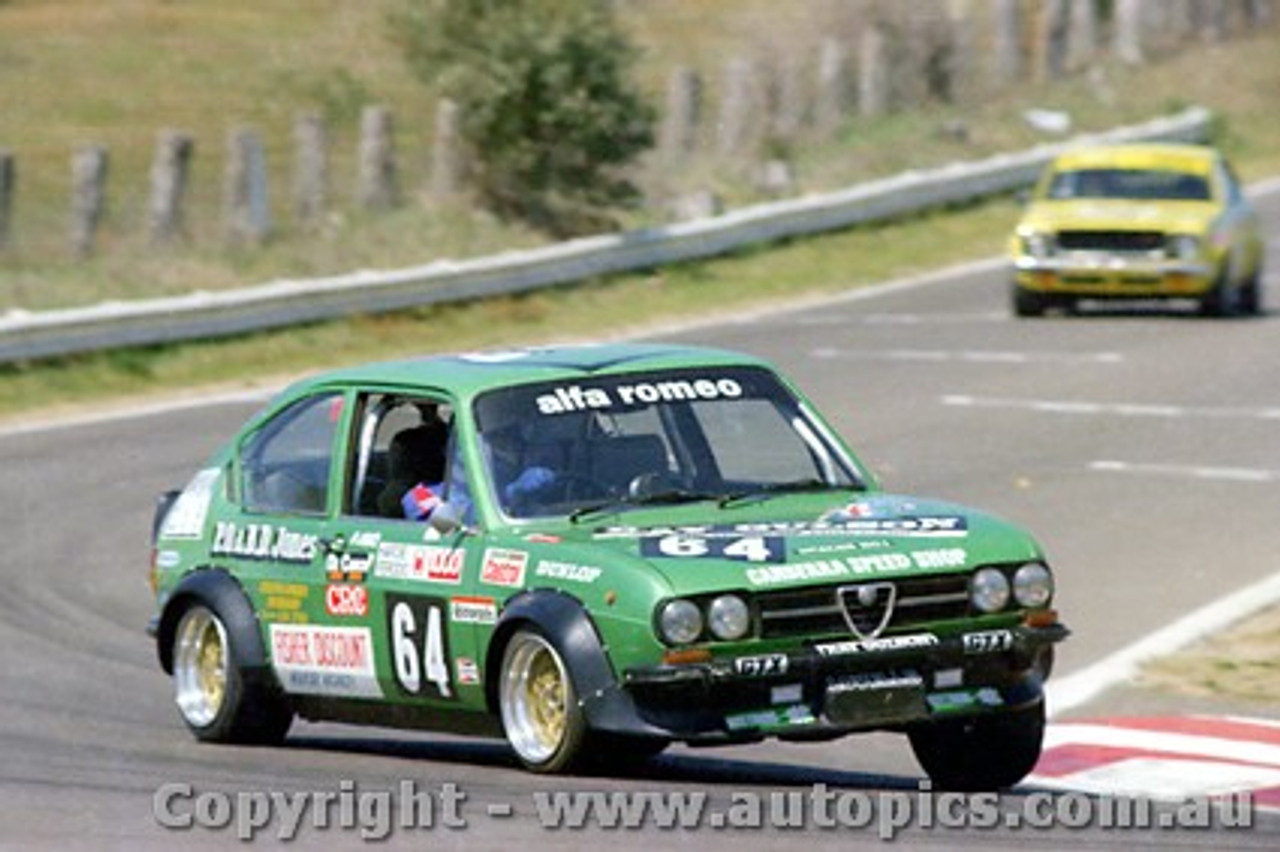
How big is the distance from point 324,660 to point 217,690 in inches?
28.1

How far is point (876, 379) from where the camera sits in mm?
24719

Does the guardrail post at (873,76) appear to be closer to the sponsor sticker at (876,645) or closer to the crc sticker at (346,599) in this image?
the crc sticker at (346,599)

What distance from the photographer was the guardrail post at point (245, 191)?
2916cm

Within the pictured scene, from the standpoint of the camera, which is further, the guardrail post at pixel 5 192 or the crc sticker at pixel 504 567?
the guardrail post at pixel 5 192

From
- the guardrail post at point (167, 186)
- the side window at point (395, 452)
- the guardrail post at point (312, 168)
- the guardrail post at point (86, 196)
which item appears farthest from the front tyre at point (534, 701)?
the guardrail post at point (312, 168)

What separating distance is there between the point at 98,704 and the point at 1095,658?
4.55m

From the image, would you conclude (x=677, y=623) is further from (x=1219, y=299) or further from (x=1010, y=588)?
(x=1219, y=299)

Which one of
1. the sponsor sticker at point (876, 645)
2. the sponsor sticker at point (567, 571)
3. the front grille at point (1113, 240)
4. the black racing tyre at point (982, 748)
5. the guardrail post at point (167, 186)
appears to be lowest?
the front grille at point (1113, 240)

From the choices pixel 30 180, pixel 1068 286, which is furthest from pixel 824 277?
pixel 30 180

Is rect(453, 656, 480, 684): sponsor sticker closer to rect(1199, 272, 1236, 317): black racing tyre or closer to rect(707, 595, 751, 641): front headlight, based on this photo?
rect(707, 595, 751, 641): front headlight

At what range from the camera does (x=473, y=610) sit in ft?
34.7

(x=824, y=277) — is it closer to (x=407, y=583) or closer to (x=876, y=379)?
(x=876, y=379)

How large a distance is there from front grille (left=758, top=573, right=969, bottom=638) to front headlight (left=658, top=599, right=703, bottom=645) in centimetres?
24

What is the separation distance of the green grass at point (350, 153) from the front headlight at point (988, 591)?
1388 centimetres
